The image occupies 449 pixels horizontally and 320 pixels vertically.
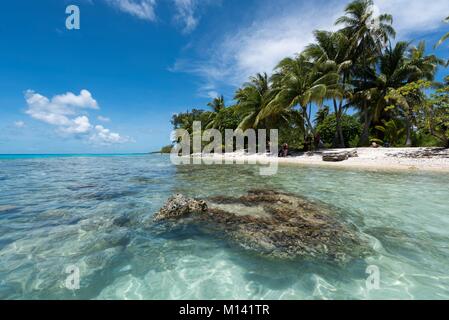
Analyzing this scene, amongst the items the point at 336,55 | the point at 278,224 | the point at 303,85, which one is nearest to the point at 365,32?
the point at 336,55

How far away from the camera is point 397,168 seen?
1232 cm

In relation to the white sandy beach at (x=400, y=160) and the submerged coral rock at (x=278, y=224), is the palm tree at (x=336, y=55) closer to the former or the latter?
the white sandy beach at (x=400, y=160)

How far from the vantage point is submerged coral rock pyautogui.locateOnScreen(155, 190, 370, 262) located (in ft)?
10.2

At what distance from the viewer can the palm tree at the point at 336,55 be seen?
20.4m

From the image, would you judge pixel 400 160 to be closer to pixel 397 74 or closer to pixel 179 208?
pixel 397 74

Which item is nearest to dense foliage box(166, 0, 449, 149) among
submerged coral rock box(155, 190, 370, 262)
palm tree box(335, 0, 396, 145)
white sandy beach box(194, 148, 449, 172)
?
palm tree box(335, 0, 396, 145)

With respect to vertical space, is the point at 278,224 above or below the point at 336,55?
below

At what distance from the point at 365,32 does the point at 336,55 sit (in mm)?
2814

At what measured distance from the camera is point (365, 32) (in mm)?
20016

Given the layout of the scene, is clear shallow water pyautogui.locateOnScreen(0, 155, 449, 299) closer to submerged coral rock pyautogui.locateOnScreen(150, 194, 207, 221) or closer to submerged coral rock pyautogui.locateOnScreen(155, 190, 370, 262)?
submerged coral rock pyautogui.locateOnScreen(155, 190, 370, 262)
